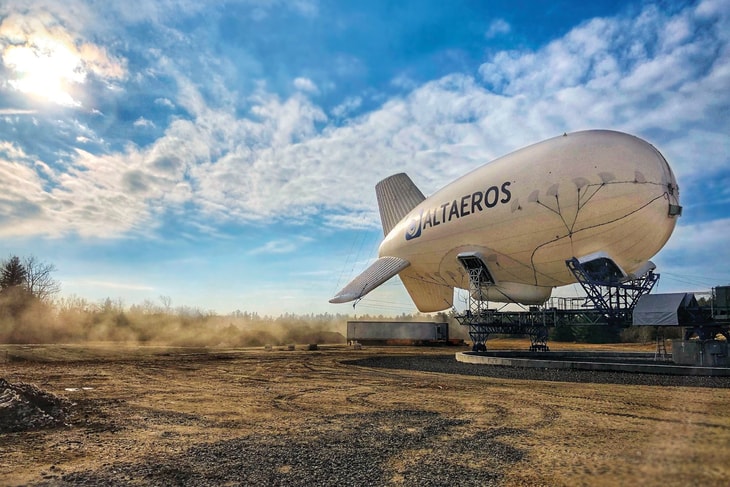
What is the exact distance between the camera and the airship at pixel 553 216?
2334cm

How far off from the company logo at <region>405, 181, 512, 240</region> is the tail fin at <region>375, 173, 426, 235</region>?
5.85 m

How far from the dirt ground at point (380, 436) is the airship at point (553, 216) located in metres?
10.4

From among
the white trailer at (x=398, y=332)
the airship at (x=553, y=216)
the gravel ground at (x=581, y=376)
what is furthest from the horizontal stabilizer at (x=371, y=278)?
the white trailer at (x=398, y=332)

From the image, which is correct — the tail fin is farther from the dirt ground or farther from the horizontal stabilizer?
the dirt ground

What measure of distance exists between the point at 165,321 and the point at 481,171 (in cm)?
5970

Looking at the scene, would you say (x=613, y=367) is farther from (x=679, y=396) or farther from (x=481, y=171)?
(x=481, y=171)

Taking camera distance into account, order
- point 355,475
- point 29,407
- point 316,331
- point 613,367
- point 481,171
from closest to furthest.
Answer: point 355,475
point 29,407
point 613,367
point 481,171
point 316,331

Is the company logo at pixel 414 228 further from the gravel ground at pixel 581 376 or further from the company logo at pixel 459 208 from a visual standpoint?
the gravel ground at pixel 581 376

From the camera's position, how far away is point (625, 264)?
2586cm

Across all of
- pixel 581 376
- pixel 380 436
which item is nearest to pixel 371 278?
pixel 581 376

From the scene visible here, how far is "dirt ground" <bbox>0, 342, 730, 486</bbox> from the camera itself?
5.63 meters

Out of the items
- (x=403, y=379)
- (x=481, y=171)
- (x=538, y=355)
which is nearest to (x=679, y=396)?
(x=403, y=379)

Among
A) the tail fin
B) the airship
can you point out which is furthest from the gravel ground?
the tail fin

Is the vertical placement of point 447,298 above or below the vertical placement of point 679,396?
above
